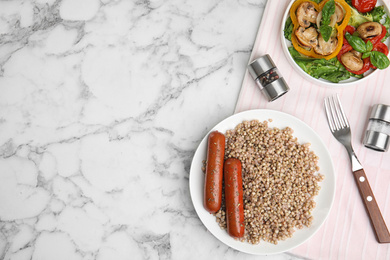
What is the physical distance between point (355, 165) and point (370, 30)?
0.55m

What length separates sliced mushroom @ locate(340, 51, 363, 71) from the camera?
162 cm

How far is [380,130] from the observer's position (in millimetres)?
1609

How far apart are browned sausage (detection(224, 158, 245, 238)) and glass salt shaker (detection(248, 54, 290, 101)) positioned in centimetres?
33

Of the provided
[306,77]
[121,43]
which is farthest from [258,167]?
Result: [121,43]

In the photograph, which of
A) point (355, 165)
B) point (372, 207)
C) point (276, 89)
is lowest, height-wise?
point (372, 207)

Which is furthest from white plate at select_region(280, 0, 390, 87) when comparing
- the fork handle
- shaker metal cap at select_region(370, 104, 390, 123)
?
the fork handle

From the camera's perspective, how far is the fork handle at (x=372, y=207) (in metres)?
1.62

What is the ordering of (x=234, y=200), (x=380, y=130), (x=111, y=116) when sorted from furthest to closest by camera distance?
(x=111, y=116), (x=380, y=130), (x=234, y=200)

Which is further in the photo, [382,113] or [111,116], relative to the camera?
[111,116]

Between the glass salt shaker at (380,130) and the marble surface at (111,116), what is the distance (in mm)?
577

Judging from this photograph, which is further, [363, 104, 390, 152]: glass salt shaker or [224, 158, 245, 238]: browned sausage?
[363, 104, 390, 152]: glass salt shaker

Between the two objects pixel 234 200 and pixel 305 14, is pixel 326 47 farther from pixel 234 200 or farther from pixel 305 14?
pixel 234 200

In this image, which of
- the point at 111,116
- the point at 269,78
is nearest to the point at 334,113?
the point at 269,78

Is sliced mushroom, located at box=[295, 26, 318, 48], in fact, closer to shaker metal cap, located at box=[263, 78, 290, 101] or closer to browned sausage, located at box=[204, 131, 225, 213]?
shaker metal cap, located at box=[263, 78, 290, 101]
